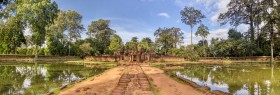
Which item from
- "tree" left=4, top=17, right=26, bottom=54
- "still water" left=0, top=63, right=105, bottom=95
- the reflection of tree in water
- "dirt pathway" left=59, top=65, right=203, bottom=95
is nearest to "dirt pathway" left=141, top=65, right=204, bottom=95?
"dirt pathway" left=59, top=65, right=203, bottom=95

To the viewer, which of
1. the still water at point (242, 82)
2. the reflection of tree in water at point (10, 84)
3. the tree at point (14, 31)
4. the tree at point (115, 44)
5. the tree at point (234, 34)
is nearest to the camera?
the reflection of tree in water at point (10, 84)

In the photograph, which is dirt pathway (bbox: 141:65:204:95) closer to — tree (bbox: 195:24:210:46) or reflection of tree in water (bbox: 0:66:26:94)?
reflection of tree in water (bbox: 0:66:26:94)

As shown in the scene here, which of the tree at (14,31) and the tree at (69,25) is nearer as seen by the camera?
the tree at (14,31)

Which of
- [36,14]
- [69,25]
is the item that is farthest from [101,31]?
[36,14]

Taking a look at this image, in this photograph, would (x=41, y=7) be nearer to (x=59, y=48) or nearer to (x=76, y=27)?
(x=59, y=48)

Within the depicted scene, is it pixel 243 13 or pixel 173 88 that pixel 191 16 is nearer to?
pixel 243 13

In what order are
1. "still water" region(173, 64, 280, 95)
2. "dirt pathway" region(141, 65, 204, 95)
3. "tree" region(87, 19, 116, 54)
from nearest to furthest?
"dirt pathway" region(141, 65, 204, 95), "still water" region(173, 64, 280, 95), "tree" region(87, 19, 116, 54)

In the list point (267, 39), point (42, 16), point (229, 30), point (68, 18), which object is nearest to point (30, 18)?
point (42, 16)

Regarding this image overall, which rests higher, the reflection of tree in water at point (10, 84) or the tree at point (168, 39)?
the tree at point (168, 39)

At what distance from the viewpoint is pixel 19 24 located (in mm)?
52094

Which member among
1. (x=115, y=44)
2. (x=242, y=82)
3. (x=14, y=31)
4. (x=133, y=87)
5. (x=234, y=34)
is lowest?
(x=242, y=82)

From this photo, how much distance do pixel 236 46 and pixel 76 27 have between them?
44.3 m

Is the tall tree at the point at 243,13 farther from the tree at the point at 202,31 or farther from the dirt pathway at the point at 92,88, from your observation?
the dirt pathway at the point at 92,88

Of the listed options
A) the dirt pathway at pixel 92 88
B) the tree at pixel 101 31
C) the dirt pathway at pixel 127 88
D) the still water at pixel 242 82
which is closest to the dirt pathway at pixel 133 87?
the dirt pathway at pixel 127 88
